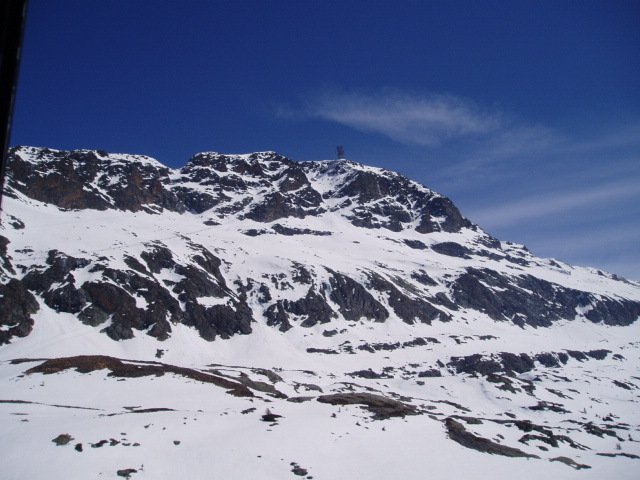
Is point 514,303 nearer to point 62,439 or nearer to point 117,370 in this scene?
point 117,370

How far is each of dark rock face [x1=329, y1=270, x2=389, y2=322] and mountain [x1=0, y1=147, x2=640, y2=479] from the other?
0.51m

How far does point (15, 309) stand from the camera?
246 feet

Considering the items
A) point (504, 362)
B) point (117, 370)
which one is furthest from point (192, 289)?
point (504, 362)

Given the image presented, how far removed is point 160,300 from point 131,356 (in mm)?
21088

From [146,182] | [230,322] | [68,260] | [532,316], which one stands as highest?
[146,182]

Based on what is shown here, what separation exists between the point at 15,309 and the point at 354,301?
8924cm

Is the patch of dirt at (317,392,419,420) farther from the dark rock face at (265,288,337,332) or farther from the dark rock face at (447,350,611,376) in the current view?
the dark rock face at (265,288,337,332)

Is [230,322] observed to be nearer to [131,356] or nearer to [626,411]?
[131,356]

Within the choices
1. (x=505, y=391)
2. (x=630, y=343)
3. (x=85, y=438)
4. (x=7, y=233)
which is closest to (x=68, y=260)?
(x=7, y=233)

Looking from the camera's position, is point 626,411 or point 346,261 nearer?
point 626,411

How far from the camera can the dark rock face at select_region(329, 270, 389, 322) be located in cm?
13056

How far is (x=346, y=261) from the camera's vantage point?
165m

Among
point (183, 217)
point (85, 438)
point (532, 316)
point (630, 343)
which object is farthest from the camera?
point (183, 217)

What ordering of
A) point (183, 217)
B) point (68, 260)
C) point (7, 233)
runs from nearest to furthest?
point (68, 260)
point (7, 233)
point (183, 217)
